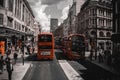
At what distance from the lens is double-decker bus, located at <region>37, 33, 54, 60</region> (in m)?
33.5

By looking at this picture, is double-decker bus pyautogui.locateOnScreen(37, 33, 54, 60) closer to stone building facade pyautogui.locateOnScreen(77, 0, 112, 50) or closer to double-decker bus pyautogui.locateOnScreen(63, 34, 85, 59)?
double-decker bus pyautogui.locateOnScreen(63, 34, 85, 59)

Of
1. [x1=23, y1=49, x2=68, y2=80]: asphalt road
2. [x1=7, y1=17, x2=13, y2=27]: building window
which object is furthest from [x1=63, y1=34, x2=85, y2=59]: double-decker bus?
[x1=7, y1=17, x2=13, y2=27]: building window

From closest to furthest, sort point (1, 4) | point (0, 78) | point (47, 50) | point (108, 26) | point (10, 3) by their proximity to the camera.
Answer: point (0, 78) → point (47, 50) → point (1, 4) → point (10, 3) → point (108, 26)

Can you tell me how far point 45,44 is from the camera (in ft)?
110

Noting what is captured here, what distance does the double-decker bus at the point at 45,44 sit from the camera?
33.5m

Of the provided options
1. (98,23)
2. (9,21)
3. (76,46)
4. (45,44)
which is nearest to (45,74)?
(45,44)

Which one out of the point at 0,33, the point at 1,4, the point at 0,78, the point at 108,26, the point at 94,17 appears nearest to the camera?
the point at 0,78

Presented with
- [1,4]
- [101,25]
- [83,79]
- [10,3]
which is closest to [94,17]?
[101,25]

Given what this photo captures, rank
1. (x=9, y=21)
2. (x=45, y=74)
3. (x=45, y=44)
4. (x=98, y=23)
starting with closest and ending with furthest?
(x=45, y=74)
(x=45, y=44)
(x=9, y=21)
(x=98, y=23)

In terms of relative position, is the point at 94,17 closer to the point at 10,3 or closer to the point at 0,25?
the point at 10,3

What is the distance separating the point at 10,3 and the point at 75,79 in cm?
4055

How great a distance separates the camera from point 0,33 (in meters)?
44.7

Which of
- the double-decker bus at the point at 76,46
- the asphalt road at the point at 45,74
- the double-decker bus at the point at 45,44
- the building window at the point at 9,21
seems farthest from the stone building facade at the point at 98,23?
the asphalt road at the point at 45,74

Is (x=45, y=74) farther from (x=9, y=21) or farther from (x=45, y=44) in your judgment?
(x=9, y=21)
